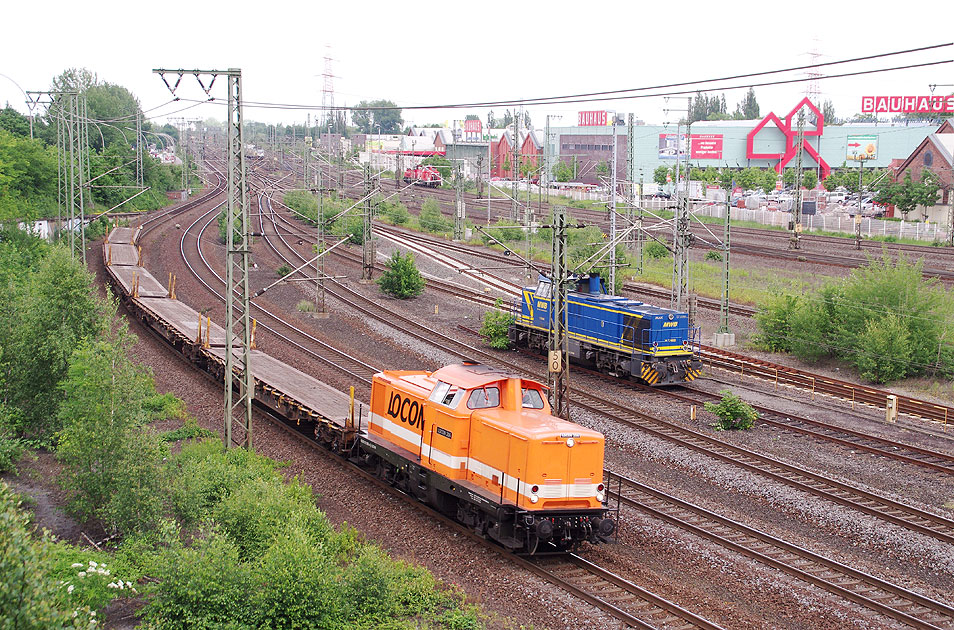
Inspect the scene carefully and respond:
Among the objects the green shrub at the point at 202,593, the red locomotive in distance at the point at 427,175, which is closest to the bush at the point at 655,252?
the green shrub at the point at 202,593

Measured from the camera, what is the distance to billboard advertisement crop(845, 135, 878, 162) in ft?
303

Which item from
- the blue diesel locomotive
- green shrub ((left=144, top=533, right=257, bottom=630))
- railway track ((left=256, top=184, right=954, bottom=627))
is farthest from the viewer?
the blue diesel locomotive

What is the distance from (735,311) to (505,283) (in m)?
13.4

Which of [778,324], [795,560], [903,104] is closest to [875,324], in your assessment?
[778,324]

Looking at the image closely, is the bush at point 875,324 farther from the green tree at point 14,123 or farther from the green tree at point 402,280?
the green tree at point 14,123

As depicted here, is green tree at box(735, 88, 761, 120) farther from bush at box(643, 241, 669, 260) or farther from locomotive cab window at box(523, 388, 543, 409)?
locomotive cab window at box(523, 388, 543, 409)

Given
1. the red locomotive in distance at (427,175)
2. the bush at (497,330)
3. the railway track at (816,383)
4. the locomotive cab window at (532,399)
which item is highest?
the red locomotive in distance at (427,175)

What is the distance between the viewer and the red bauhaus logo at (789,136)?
313 ft

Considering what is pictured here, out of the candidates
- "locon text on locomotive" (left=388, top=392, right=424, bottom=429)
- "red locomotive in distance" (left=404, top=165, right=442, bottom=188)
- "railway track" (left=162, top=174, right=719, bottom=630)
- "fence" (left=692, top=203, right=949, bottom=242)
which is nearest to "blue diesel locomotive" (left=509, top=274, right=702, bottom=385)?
"locon text on locomotive" (left=388, top=392, right=424, bottom=429)

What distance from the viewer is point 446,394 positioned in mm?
16188

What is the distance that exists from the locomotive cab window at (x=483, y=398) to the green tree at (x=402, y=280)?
2682cm

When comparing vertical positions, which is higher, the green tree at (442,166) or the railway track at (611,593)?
the green tree at (442,166)

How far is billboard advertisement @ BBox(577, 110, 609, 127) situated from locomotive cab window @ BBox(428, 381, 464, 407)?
346 ft

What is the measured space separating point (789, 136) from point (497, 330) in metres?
74.5
